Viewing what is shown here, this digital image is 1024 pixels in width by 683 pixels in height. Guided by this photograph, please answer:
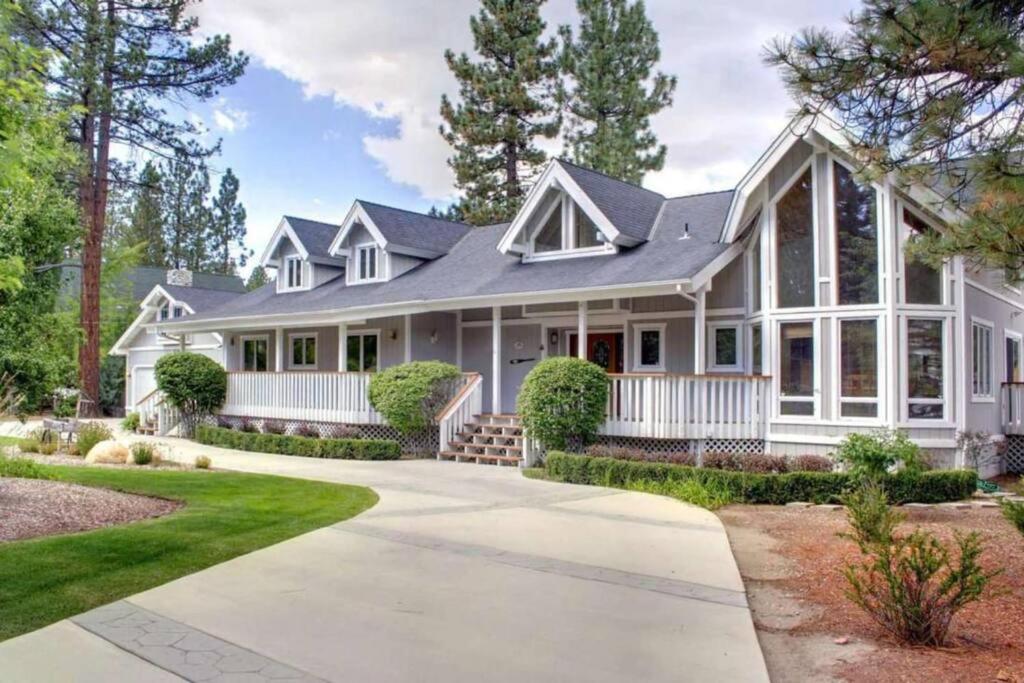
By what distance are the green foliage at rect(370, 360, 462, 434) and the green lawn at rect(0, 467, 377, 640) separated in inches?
188

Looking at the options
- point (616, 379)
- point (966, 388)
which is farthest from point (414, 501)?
point (966, 388)

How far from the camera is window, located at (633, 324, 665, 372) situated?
647 inches

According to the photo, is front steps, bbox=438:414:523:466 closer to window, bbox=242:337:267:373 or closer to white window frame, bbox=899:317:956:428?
white window frame, bbox=899:317:956:428

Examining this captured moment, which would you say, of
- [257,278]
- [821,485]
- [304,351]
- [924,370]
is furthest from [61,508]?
[257,278]

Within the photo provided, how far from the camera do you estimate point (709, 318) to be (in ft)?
51.7

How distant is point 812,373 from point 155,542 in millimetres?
10896

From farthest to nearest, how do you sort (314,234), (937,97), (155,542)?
1. (314,234)
2. (155,542)
3. (937,97)

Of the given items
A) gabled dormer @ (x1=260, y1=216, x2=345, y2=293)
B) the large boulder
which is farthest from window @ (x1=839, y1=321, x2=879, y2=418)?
gabled dormer @ (x1=260, y1=216, x2=345, y2=293)

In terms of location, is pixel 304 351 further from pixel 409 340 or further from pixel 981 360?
pixel 981 360

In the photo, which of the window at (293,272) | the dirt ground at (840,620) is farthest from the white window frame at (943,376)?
the window at (293,272)

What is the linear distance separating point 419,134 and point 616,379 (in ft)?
79.9

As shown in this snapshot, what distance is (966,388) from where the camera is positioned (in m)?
13.5

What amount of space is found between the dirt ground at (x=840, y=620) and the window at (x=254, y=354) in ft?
62.9

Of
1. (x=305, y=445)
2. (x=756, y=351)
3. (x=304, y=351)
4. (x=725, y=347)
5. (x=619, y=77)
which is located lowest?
(x=305, y=445)
